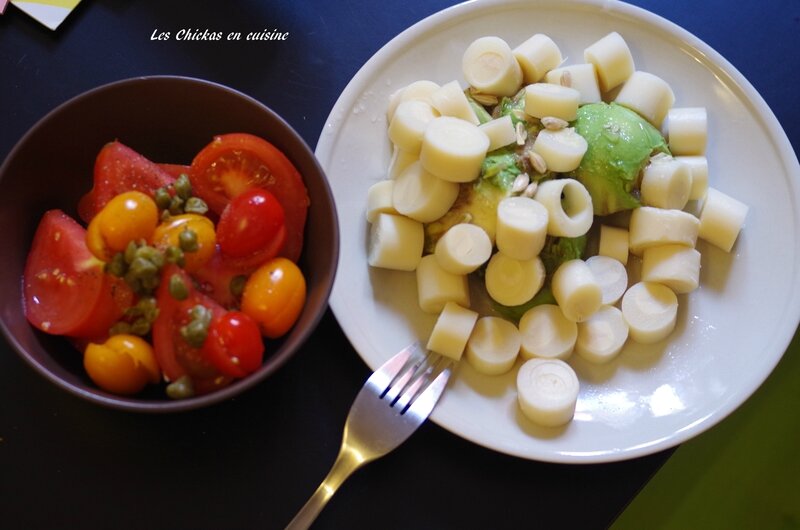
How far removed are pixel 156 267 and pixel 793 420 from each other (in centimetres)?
134

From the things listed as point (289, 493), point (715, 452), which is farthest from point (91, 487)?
point (715, 452)

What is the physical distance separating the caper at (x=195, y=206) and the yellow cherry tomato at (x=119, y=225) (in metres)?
0.07

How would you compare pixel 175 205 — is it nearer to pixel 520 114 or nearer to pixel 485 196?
pixel 485 196

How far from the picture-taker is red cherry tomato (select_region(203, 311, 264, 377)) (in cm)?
89

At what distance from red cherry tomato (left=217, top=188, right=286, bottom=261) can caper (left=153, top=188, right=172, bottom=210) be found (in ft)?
0.26

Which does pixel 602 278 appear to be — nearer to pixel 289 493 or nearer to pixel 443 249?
pixel 443 249

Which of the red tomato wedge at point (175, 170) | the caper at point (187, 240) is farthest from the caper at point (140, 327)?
the red tomato wedge at point (175, 170)

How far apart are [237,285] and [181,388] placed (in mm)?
150

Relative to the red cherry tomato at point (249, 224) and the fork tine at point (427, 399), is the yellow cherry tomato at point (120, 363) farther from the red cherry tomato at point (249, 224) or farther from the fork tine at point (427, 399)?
the fork tine at point (427, 399)

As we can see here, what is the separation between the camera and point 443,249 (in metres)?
1.17

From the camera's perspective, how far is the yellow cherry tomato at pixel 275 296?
0.94 m

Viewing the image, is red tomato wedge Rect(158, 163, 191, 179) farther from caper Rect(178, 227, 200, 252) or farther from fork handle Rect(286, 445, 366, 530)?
fork handle Rect(286, 445, 366, 530)

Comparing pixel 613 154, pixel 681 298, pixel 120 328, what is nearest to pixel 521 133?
pixel 613 154

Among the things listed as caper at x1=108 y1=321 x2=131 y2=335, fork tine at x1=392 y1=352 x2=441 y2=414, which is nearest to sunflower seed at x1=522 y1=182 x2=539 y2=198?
fork tine at x1=392 y1=352 x2=441 y2=414
